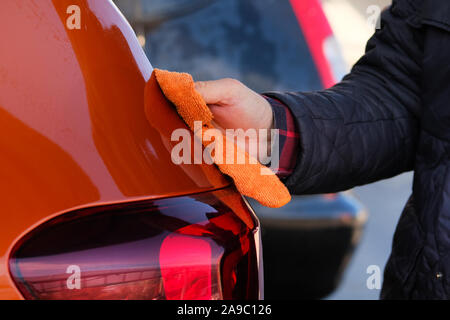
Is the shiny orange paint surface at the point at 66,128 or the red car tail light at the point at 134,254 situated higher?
the shiny orange paint surface at the point at 66,128

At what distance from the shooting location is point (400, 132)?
1.58 metres

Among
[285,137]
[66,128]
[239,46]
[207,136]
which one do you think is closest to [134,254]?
[66,128]

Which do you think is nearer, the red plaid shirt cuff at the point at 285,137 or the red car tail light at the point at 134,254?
the red car tail light at the point at 134,254

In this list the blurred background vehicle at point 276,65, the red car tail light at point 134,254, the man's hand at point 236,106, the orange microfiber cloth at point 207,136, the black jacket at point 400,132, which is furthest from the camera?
the blurred background vehicle at point 276,65

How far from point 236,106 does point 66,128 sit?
1.57 feet

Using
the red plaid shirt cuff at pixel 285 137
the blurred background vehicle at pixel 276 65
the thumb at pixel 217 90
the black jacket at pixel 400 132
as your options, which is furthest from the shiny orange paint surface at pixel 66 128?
the blurred background vehicle at pixel 276 65

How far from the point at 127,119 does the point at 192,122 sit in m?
0.20

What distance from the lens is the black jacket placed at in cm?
138

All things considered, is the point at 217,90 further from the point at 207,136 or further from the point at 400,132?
the point at 400,132

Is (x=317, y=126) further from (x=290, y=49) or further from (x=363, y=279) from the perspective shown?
(x=363, y=279)

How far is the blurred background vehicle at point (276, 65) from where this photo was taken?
2734mm

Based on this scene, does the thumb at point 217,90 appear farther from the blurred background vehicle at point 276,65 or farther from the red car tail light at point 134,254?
the blurred background vehicle at point 276,65

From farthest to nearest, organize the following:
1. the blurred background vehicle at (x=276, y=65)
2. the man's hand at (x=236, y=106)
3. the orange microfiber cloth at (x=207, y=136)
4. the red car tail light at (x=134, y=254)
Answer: the blurred background vehicle at (x=276, y=65)
the man's hand at (x=236, y=106)
the orange microfiber cloth at (x=207, y=136)
the red car tail light at (x=134, y=254)

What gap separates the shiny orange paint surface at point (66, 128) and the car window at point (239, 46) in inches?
68.2
